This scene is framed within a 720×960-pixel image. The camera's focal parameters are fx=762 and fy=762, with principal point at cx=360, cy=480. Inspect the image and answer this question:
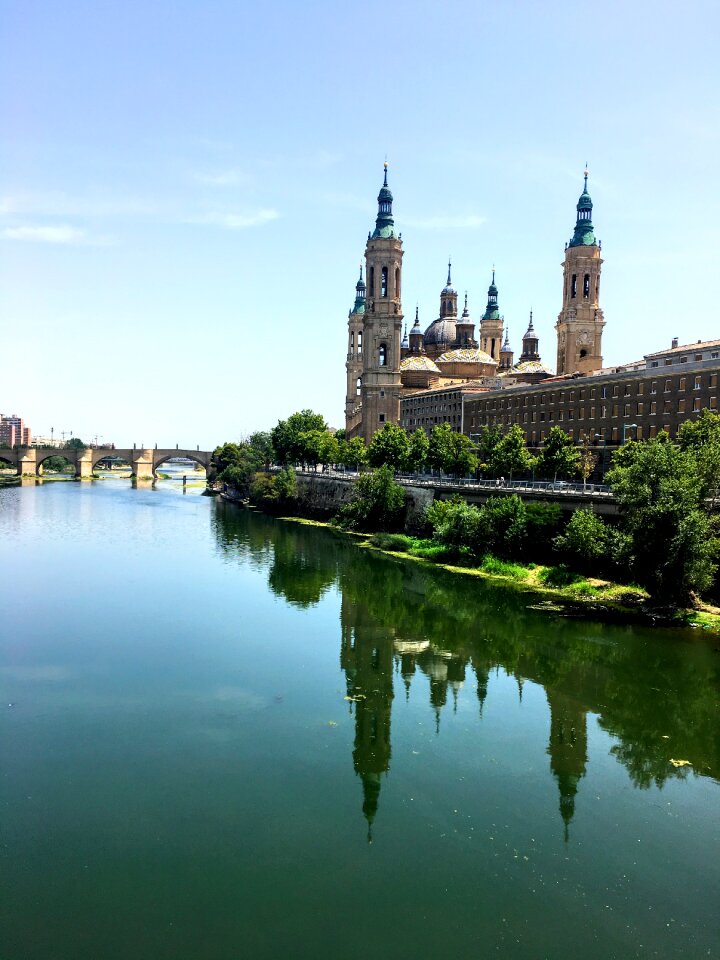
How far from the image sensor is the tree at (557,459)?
68812mm

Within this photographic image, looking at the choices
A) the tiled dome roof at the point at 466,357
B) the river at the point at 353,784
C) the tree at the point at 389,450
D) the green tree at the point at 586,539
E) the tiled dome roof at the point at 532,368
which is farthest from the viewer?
the tiled dome roof at the point at 466,357

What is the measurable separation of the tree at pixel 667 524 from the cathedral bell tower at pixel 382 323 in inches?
2942

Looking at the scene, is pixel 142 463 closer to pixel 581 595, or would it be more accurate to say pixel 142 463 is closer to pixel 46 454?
pixel 46 454

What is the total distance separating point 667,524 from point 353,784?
2777 cm

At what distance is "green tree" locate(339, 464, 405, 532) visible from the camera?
3024 inches

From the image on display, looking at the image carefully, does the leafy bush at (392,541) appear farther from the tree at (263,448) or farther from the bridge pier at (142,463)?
the bridge pier at (142,463)

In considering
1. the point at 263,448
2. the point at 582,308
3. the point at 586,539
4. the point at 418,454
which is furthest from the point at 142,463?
the point at 586,539

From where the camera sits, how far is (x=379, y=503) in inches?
3081

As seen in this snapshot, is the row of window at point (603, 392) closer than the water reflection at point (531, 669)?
No

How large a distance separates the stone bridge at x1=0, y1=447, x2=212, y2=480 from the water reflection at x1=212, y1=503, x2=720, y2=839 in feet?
474

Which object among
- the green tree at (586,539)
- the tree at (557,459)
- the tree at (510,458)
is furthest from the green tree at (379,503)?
the green tree at (586,539)

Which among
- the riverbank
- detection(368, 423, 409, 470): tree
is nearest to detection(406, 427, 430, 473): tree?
detection(368, 423, 409, 470): tree

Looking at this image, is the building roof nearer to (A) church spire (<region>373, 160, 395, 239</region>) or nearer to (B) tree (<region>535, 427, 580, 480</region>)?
(B) tree (<region>535, 427, 580, 480</region>)

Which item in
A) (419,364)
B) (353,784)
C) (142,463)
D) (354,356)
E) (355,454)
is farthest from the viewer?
(142,463)
